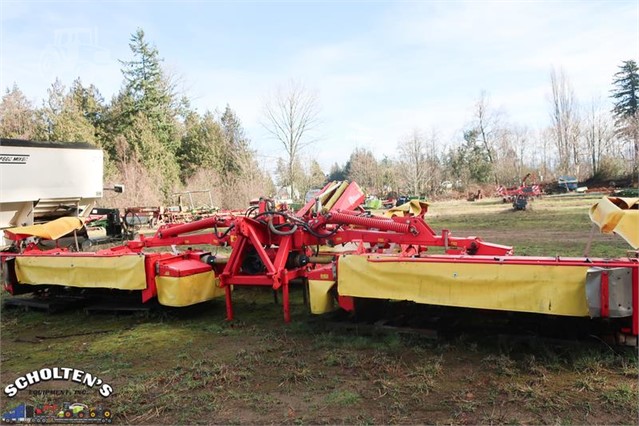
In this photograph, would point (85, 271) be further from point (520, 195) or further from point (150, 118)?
point (150, 118)

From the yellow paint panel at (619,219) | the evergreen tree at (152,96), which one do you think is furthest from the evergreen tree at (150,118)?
the yellow paint panel at (619,219)

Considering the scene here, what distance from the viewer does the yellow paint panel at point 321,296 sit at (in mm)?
4844

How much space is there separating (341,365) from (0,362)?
3.25 m

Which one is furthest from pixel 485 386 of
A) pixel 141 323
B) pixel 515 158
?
pixel 515 158

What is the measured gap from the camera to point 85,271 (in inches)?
237

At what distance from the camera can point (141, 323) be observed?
18.8 ft

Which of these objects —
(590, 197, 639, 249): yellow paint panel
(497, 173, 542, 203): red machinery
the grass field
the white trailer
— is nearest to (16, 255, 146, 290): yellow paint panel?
the grass field

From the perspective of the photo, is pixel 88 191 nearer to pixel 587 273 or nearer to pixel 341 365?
pixel 341 365

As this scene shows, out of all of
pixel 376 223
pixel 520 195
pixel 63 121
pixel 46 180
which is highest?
pixel 63 121

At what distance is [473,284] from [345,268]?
120 cm

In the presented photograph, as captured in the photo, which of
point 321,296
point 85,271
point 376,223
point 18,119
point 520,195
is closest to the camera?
point 321,296

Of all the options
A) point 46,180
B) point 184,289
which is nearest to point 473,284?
point 184,289

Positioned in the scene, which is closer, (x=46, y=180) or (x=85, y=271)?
(x=85, y=271)

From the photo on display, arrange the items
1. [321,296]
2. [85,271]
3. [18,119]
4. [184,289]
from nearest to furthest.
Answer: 1. [321,296]
2. [184,289]
3. [85,271]
4. [18,119]
